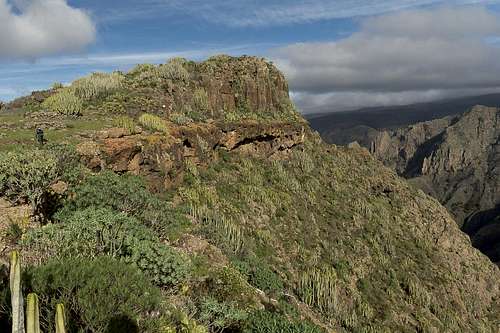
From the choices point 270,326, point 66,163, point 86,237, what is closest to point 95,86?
point 66,163

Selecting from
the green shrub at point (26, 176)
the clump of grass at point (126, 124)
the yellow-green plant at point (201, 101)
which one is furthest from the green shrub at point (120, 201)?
the yellow-green plant at point (201, 101)

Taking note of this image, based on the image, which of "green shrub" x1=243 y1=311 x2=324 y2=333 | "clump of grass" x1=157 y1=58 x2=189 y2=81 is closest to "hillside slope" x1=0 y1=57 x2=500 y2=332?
"green shrub" x1=243 y1=311 x2=324 y2=333

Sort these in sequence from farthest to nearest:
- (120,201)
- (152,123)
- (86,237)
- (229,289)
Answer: (152,123) < (120,201) < (229,289) < (86,237)

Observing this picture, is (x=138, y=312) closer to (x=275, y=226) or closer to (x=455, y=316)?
(x=275, y=226)

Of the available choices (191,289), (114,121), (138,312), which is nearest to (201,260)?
(191,289)

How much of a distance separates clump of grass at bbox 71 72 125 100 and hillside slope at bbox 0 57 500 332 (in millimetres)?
1526

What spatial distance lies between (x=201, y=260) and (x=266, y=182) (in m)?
33.9

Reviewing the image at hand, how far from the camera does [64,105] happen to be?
3353 cm

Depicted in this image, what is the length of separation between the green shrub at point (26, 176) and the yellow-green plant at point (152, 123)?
1645 centimetres

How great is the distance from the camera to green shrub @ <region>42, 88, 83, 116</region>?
1299 inches

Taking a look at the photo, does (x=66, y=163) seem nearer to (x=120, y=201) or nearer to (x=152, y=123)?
(x=120, y=201)

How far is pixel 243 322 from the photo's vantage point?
46.8 ft

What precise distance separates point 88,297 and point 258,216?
3474cm

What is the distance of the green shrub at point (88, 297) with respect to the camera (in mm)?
8781
